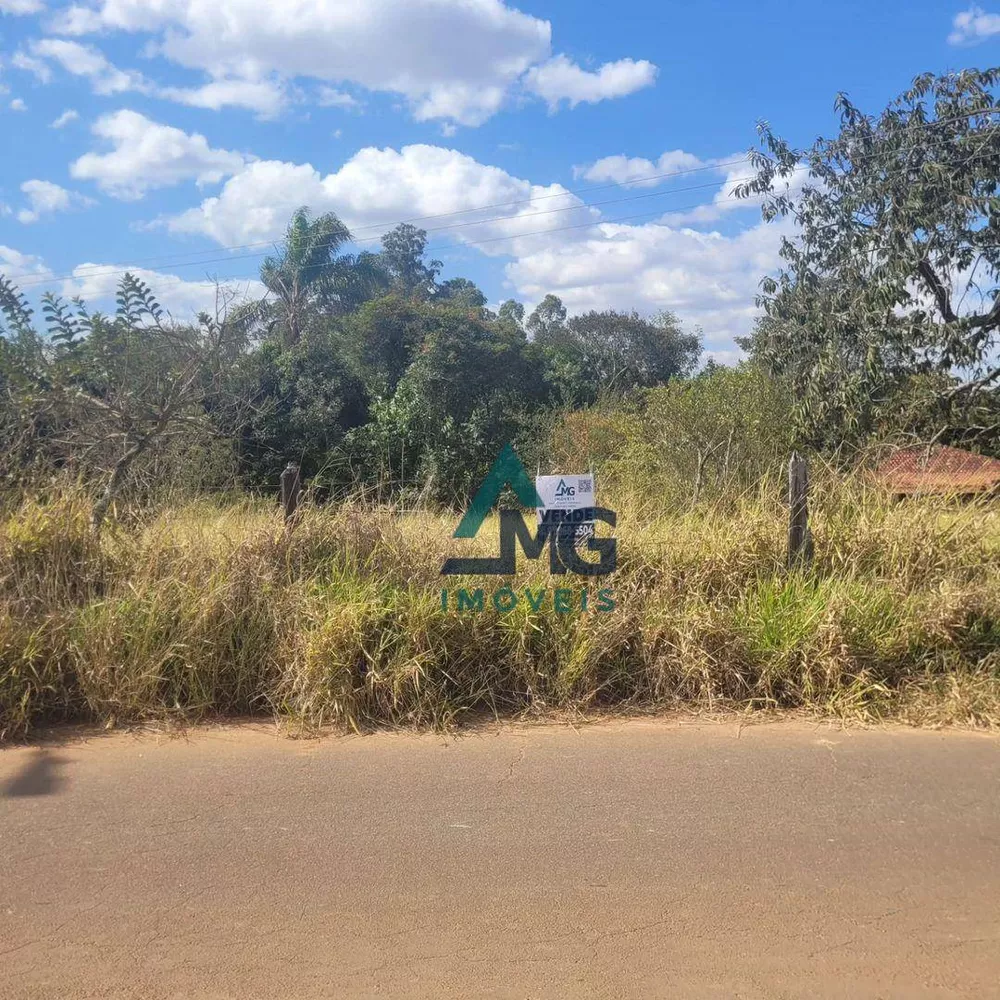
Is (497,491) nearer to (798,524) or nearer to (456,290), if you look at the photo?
(798,524)

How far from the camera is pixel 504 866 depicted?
3.28m

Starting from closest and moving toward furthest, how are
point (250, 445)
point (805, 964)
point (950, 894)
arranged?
point (805, 964) < point (950, 894) < point (250, 445)

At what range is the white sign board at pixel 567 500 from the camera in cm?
604

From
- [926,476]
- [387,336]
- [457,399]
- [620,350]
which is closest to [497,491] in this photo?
[926,476]

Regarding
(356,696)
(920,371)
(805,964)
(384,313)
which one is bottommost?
(805,964)

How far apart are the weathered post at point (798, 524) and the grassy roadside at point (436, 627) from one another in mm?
111

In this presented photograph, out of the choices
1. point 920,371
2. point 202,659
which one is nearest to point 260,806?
point 202,659

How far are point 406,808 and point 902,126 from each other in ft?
37.6

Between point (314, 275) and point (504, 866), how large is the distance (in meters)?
26.1

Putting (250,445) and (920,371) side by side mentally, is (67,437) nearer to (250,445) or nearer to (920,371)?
(250,445)

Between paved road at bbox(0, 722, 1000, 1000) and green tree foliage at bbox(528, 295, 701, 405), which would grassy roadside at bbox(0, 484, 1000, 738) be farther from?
green tree foliage at bbox(528, 295, 701, 405)

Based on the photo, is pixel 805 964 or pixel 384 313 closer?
pixel 805 964

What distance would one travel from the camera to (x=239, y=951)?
278 centimetres

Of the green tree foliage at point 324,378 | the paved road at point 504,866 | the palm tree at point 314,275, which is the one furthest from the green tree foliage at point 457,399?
the paved road at point 504,866
